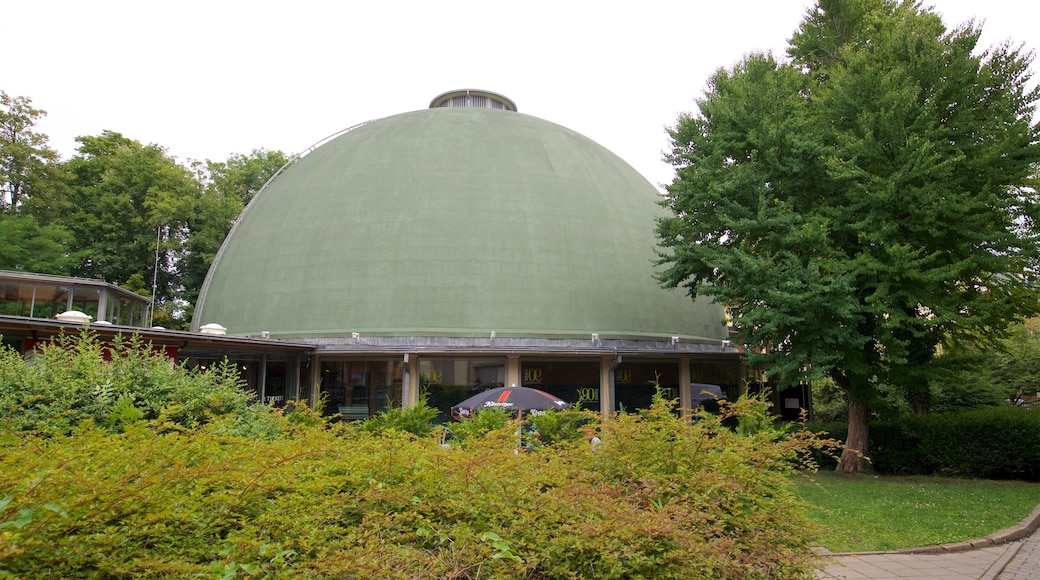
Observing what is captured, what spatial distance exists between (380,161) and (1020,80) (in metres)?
20.3

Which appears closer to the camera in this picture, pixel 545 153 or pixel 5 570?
pixel 5 570

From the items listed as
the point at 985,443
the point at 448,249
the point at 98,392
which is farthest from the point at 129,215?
the point at 985,443

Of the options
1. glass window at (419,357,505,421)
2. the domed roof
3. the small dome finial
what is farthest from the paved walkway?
the small dome finial

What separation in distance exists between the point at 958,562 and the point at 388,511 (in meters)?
7.92

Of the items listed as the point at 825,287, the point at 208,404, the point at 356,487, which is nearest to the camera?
the point at 356,487

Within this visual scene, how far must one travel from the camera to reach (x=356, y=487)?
4582 millimetres

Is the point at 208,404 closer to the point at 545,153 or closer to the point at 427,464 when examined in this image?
the point at 427,464

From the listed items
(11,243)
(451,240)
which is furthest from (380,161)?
(11,243)

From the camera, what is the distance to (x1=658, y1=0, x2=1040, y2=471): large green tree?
46.4ft

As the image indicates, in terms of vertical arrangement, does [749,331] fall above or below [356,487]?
above

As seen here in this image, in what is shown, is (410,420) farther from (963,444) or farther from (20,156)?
(20,156)

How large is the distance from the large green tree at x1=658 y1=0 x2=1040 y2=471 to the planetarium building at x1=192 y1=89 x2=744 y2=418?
220 inches

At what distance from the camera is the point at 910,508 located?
11328 mm

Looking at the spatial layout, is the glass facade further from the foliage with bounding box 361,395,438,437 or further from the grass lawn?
the grass lawn
